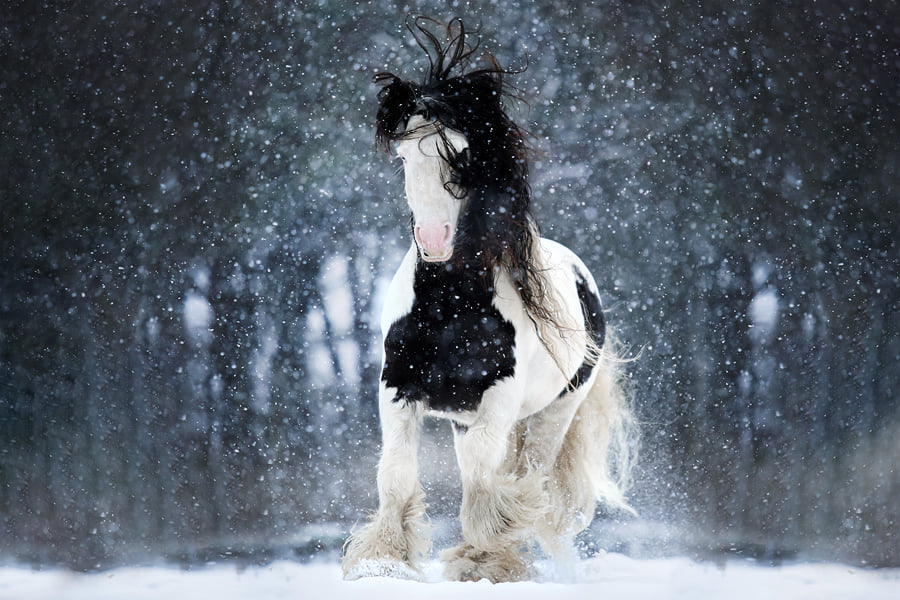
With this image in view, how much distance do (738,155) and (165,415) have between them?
1884mm

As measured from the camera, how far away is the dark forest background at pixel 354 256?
2.13m

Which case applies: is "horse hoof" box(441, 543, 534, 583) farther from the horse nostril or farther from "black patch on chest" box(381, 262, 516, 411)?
the horse nostril

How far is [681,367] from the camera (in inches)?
98.0

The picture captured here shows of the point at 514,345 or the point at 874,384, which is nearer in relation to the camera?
the point at 514,345

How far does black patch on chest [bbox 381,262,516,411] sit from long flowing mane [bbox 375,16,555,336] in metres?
0.05

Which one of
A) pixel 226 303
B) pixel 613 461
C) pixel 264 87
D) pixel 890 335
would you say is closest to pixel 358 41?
pixel 264 87

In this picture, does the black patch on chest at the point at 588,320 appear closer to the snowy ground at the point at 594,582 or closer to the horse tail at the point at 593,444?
the horse tail at the point at 593,444

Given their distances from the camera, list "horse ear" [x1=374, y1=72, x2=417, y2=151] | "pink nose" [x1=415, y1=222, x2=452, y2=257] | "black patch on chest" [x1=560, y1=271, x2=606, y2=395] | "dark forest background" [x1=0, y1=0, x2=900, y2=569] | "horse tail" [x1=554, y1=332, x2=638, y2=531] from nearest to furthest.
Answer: "pink nose" [x1=415, y1=222, x2=452, y2=257] < "horse ear" [x1=374, y1=72, x2=417, y2=151] < "black patch on chest" [x1=560, y1=271, x2=606, y2=395] < "horse tail" [x1=554, y1=332, x2=638, y2=531] < "dark forest background" [x1=0, y1=0, x2=900, y2=569]

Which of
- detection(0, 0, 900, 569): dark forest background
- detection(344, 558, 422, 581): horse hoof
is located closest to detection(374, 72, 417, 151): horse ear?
detection(344, 558, 422, 581): horse hoof

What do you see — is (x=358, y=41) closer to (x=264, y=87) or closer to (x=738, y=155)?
(x=264, y=87)

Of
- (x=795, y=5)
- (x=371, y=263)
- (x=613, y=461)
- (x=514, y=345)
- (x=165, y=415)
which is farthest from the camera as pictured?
(x=371, y=263)

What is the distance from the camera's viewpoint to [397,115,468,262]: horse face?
3.61 ft

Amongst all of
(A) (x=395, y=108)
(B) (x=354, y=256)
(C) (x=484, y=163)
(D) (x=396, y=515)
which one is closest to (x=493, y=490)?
(D) (x=396, y=515)

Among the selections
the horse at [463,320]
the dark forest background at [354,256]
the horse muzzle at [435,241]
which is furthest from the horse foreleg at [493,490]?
the dark forest background at [354,256]
